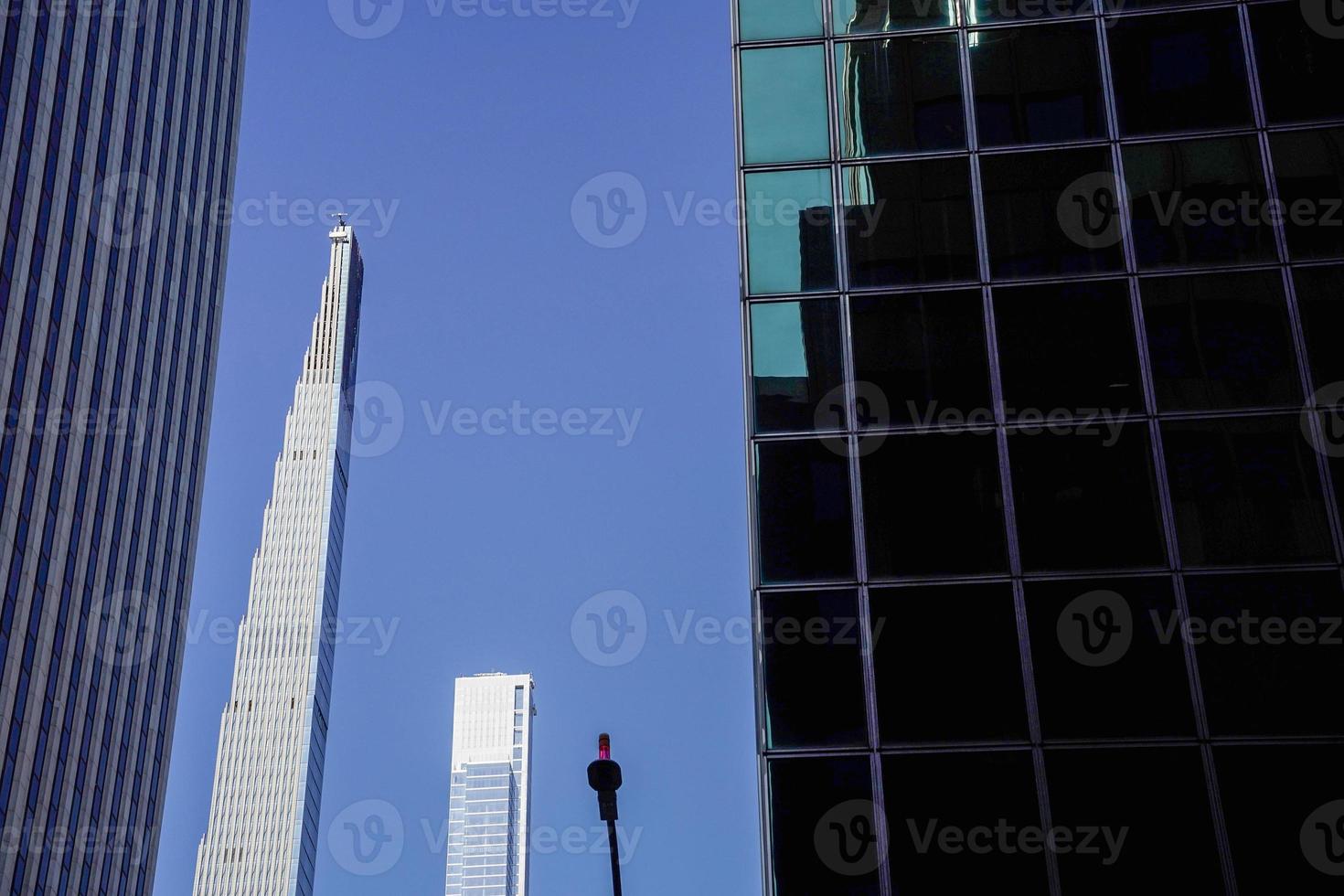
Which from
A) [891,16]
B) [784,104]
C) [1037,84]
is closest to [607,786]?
[784,104]

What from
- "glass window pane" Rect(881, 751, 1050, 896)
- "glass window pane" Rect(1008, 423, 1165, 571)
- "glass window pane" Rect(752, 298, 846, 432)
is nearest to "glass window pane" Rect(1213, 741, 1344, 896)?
"glass window pane" Rect(881, 751, 1050, 896)

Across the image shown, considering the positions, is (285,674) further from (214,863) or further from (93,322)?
(93,322)

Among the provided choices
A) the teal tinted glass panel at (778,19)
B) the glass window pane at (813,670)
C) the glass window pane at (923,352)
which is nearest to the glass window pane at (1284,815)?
the glass window pane at (813,670)

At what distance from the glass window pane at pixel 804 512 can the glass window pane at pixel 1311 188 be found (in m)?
8.00

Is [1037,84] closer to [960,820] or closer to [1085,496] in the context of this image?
[1085,496]

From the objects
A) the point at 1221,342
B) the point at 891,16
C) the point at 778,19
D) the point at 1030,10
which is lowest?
the point at 1221,342

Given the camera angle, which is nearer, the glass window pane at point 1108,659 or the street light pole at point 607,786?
the street light pole at point 607,786

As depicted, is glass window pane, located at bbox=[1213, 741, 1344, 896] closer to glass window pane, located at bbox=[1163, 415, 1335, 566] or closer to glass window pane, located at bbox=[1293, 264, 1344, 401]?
glass window pane, located at bbox=[1163, 415, 1335, 566]

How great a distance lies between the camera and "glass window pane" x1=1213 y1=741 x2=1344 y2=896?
69.3ft

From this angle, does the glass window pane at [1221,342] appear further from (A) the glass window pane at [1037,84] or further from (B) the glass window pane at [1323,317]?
(A) the glass window pane at [1037,84]

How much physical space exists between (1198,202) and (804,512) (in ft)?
26.7

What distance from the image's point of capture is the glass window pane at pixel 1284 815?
2111 cm

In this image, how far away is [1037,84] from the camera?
88.6ft

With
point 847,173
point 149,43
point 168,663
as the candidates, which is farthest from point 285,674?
point 847,173
